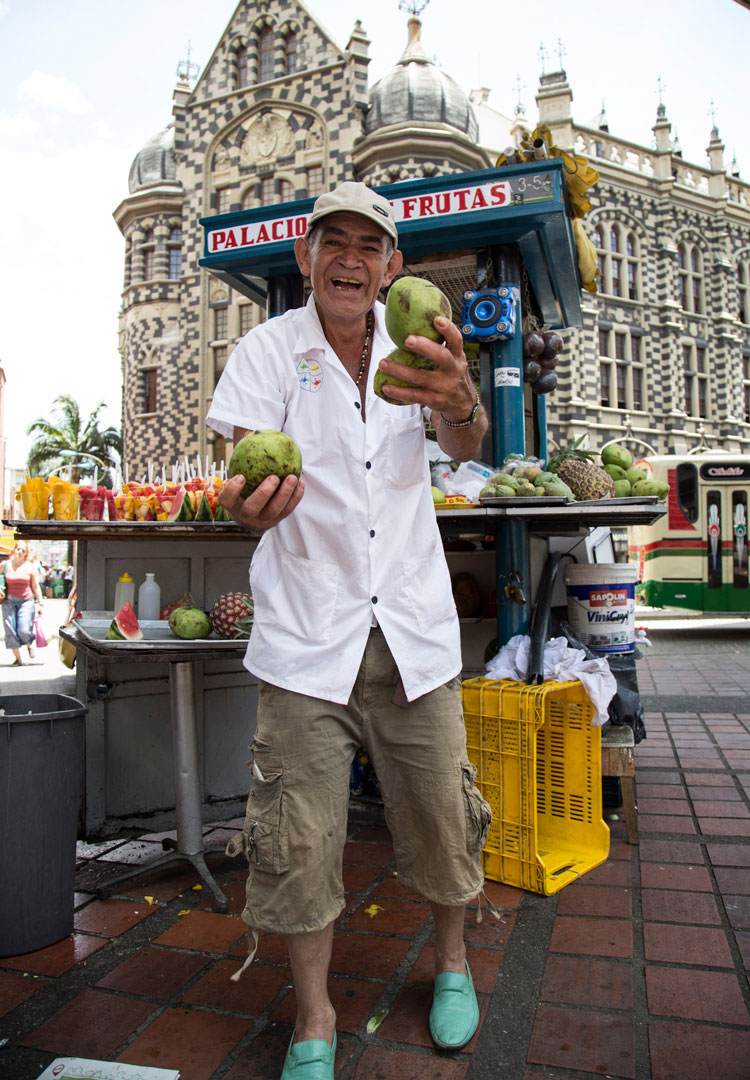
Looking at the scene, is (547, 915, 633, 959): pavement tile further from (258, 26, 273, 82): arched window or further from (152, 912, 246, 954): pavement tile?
(258, 26, 273, 82): arched window

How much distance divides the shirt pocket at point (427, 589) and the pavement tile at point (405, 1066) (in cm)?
119

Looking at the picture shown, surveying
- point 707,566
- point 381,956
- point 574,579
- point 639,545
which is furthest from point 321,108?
point 381,956

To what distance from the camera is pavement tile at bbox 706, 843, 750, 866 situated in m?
3.41

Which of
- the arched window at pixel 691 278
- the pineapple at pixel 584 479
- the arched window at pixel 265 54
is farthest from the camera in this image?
the arched window at pixel 691 278

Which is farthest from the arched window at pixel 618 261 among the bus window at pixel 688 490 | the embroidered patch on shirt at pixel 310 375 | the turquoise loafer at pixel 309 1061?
the turquoise loafer at pixel 309 1061

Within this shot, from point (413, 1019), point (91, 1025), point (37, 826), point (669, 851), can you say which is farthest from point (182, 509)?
point (669, 851)

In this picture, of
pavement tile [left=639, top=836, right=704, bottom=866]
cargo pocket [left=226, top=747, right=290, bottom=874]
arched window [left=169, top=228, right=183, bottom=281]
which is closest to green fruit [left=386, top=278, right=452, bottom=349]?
cargo pocket [left=226, top=747, right=290, bottom=874]

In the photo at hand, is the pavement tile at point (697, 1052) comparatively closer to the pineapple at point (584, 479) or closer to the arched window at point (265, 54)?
the pineapple at point (584, 479)

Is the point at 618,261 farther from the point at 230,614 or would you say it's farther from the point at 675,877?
the point at 675,877

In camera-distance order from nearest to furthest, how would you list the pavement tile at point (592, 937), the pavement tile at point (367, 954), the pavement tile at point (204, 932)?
the pavement tile at point (367, 954), the pavement tile at point (592, 937), the pavement tile at point (204, 932)

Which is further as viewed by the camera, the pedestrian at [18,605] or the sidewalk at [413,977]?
the pedestrian at [18,605]

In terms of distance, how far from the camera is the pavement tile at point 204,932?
2.77 metres

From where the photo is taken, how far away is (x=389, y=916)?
9.75 feet

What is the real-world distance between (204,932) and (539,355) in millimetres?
4614
